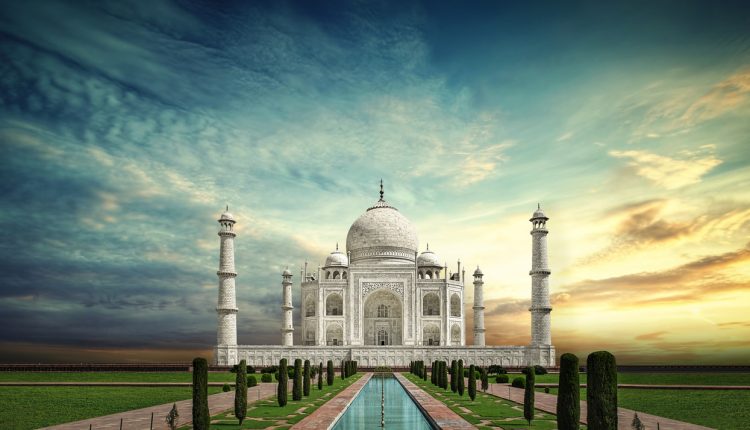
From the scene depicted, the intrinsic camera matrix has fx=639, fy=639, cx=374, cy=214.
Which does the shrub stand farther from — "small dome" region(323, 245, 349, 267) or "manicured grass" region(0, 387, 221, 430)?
"small dome" region(323, 245, 349, 267)

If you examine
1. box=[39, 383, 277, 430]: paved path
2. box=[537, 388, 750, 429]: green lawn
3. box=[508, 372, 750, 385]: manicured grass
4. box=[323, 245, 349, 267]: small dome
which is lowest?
box=[508, 372, 750, 385]: manicured grass

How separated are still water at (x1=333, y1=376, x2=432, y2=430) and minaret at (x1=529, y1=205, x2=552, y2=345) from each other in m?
17.5

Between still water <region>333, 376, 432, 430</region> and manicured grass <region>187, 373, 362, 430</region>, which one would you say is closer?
manicured grass <region>187, 373, 362, 430</region>

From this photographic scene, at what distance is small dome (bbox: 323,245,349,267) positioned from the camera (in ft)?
161

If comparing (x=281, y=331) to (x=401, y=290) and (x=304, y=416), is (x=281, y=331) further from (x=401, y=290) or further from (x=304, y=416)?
(x=304, y=416)

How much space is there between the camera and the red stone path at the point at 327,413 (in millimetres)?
13614

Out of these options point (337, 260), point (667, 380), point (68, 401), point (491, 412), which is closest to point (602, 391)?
point (491, 412)

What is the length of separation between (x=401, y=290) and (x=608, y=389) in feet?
112

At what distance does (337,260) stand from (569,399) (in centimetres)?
3813

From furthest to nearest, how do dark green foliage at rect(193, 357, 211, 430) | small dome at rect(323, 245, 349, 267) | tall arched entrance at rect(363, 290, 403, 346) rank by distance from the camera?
small dome at rect(323, 245, 349, 267) → tall arched entrance at rect(363, 290, 403, 346) → dark green foliage at rect(193, 357, 211, 430)

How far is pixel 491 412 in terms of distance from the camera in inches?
645

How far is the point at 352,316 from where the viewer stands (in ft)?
144

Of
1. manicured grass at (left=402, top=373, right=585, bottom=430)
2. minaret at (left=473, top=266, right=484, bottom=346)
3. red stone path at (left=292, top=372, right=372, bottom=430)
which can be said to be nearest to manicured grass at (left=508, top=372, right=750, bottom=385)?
manicured grass at (left=402, top=373, right=585, bottom=430)

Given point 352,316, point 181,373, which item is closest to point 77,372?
point 181,373
